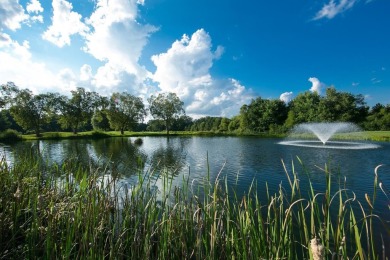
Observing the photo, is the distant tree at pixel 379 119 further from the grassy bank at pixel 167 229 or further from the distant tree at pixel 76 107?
the distant tree at pixel 76 107

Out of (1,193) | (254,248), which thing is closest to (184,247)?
(254,248)

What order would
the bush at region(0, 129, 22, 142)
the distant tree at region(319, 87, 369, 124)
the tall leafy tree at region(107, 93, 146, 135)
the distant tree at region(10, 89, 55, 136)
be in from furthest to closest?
the tall leafy tree at region(107, 93, 146, 135)
the distant tree at region(319, 87, 369, 124)
the distant tree at region(10, 89, 55, 136)
the bush at region(0, 129, 22, 142)

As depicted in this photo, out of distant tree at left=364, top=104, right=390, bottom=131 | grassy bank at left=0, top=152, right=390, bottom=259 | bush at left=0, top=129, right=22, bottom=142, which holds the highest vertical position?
distant tree at left=364, top=104, right=390, bottom=131

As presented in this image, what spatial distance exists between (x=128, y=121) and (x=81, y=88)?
19271mm

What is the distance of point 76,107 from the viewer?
74625 mm

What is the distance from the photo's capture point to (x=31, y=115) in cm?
6384

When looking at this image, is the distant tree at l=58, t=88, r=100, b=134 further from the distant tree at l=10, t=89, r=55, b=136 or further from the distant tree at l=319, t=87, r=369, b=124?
the distant tree at l=319, t=87, r=369, b=124

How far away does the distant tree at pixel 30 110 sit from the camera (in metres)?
62.8

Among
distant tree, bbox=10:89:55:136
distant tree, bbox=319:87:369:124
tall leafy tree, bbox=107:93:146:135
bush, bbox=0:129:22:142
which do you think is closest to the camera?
bush, bbox=0:129:22:142

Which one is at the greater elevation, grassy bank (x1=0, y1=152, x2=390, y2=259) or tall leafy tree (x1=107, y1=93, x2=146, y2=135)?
tall leafy tree (x1=107, y1=93, x2=146, y2=135)

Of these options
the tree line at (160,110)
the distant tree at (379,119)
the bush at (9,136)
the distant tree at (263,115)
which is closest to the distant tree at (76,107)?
the tree line at (160,110)

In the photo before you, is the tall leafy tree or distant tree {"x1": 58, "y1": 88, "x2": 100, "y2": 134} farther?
the tall leafy tree

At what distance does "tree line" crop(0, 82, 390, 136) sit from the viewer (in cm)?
6397

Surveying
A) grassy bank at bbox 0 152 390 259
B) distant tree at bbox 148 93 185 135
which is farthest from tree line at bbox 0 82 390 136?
grassy bank at bbox 0 152 390 259
